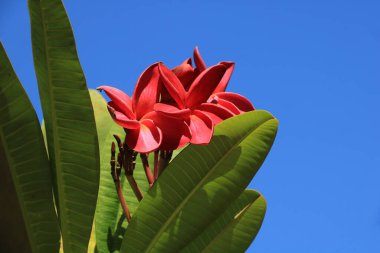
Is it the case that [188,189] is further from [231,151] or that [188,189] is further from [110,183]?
[110,183]

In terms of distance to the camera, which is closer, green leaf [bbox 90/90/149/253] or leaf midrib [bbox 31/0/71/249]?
leaf midrib [bbox 31/0/71/249]

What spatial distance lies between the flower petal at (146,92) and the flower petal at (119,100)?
13 millimetres

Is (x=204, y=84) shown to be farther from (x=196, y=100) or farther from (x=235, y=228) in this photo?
(x=235, y=228)

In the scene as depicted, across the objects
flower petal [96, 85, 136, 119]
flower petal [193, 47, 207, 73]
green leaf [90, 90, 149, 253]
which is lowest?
green leaf [90, 90, 149, 253]

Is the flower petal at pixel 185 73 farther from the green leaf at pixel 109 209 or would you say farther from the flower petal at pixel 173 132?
the green leaf at pixel 109 209

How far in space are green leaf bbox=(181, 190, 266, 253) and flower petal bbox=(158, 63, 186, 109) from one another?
20 centimetres

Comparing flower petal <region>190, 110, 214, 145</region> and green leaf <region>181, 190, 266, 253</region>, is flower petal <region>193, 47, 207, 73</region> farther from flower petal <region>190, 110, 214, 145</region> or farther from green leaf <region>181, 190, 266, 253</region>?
green leaf <region>181, 190, 266, 253</region>

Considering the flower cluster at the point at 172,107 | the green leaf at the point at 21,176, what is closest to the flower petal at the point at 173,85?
the flower cluster at the point at 172,107

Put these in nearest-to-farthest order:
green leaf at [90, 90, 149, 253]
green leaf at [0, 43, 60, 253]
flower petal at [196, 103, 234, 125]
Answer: green leaf at [0, 43, 60, 253], flower petal at [196, 103, 234, 125], green leaf at [90, 90, 149, 253]

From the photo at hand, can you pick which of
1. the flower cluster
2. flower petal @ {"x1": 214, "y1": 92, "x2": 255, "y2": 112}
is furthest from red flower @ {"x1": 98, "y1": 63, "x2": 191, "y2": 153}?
flower petal @ {"x1": 214, "y1": 92, "x2": 255, "y2": 112}

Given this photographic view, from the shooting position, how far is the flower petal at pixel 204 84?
3.09ft

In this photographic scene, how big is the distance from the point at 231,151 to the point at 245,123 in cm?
5

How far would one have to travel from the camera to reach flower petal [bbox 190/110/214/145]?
34.8 inches

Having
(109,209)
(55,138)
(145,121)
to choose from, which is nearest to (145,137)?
(145,121)
